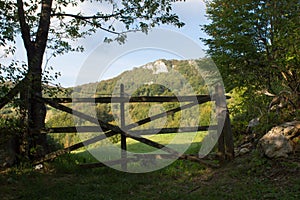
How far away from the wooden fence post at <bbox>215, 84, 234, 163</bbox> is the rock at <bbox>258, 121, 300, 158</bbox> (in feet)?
2.13

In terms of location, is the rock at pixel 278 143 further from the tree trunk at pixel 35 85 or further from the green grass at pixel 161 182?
the tree trunk at pixel 35 85

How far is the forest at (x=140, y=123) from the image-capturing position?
4.23 m

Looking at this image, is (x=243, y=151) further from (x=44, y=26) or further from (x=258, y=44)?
(x=44, y=26)

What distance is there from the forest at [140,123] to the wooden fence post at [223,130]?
22mm

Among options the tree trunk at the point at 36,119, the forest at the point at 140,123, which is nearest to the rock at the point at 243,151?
the forest at the point at 140,123

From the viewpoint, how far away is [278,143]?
481 centimetres

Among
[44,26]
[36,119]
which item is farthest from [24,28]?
[36,119]

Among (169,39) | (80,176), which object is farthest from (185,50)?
(80,176)

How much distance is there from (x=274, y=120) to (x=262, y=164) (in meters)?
Result: 1.86

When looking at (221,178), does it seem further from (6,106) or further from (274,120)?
(6,106)

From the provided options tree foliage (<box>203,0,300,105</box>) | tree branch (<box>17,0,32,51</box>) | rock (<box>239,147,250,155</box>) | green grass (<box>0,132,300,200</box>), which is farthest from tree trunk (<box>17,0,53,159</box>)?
tree foliage (<box>203,0,300,105</box>)

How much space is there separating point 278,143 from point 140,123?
9.03 feet

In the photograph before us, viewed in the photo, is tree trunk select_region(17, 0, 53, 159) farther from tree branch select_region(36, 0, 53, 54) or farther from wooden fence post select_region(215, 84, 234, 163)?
wooden fence post select_region(215, 84, 234, 163)

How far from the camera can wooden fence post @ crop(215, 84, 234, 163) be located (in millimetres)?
5461
